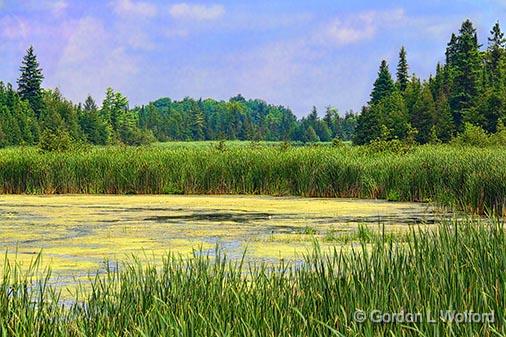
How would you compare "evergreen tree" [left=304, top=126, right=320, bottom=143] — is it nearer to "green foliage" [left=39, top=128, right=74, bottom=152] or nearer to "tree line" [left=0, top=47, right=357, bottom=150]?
"tree line" [left=0, top=47, right=357, bottom=150]

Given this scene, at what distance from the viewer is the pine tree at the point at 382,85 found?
181ft

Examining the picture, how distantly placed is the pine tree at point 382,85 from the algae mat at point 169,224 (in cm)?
3916

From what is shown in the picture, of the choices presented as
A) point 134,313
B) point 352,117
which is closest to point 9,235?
point 134,313

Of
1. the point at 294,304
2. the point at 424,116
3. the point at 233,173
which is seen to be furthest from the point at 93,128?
the point at 294,304

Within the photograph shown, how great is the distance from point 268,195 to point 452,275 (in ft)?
42.6

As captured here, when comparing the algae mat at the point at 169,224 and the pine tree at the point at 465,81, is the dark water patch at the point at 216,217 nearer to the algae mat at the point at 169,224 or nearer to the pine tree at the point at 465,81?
the algae mat at the point at 169,224

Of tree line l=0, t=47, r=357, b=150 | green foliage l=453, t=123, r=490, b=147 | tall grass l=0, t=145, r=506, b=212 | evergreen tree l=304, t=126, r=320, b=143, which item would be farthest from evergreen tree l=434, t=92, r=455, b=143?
evergreen tree l=304, t=126, r=320, b=143

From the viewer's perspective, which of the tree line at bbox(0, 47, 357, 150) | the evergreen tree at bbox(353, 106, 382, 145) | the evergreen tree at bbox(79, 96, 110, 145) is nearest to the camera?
the evergreen tree at bbox(353, 106, 382, 145)

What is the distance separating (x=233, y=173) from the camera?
18.0 meters

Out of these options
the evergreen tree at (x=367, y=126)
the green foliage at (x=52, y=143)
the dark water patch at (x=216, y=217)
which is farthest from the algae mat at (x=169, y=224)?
the evergreen tree at (x=367, y=126)

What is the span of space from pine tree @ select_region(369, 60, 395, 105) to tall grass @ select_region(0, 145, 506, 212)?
3628 cm

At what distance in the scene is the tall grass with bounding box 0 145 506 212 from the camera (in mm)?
16297

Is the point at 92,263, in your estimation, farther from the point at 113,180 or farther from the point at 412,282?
the point at 113,180

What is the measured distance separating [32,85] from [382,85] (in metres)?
24.3
